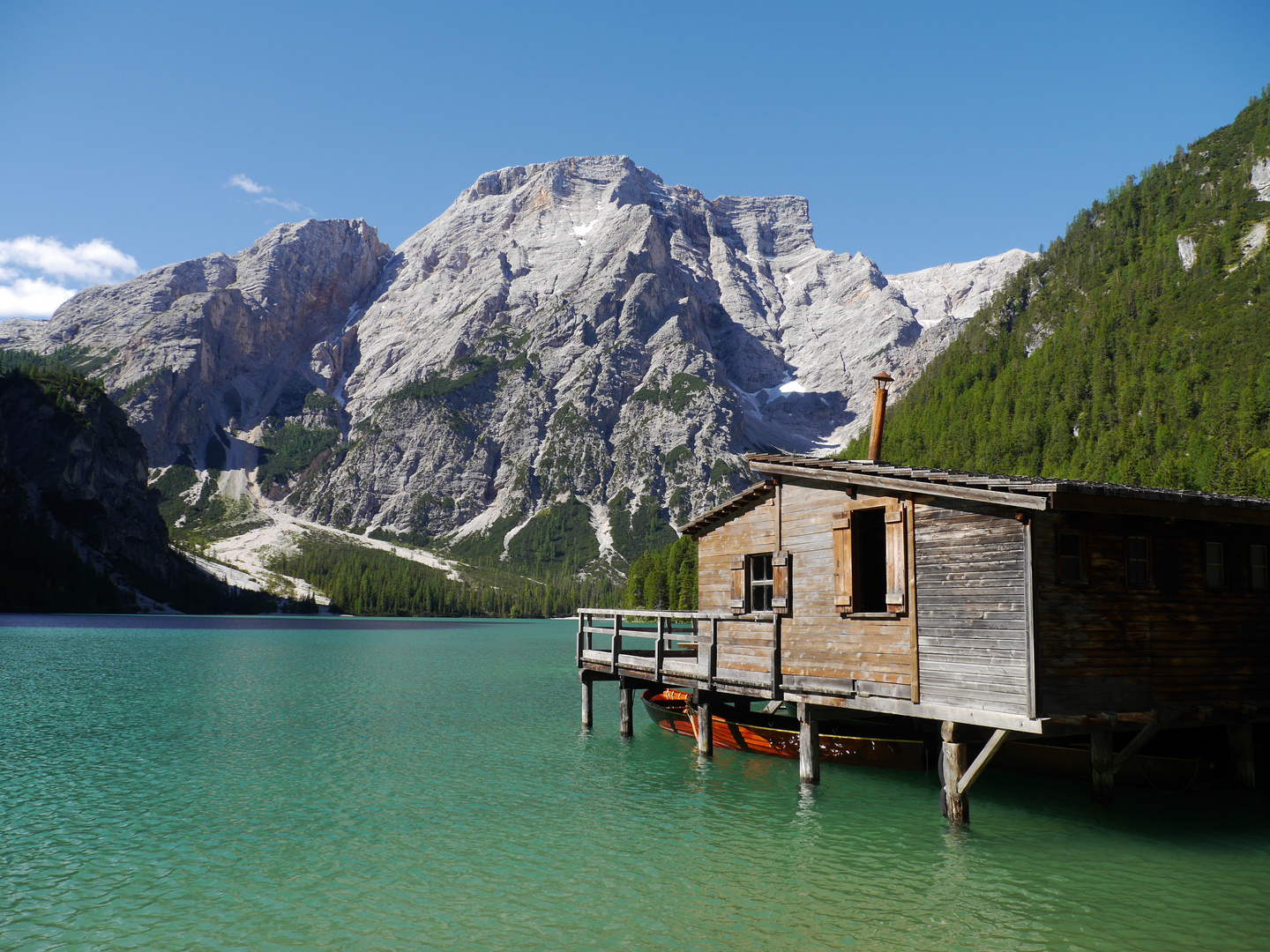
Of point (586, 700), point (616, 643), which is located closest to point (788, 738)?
point (616, 643)

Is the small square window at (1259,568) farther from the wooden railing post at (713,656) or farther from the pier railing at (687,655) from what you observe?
the wooden railing post at (713,656)

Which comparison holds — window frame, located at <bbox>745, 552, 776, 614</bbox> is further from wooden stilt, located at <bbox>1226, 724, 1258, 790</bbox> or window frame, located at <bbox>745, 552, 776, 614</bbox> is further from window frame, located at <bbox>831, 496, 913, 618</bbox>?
wooden stilt, located at <bbox>1226, 724, 1258, 790</bbox>

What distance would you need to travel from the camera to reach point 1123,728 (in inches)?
736

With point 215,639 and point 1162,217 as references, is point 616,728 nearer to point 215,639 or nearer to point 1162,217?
point 215,639

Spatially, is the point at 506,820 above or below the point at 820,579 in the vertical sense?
below

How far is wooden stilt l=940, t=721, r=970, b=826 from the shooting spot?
62.8 feet

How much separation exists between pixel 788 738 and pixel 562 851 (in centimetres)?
1195

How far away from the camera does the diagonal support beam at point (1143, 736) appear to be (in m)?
19.0

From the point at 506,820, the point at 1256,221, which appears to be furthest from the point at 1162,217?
the point at 506,820

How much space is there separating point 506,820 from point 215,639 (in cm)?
9277

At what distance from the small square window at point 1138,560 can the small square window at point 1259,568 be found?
4412 mm

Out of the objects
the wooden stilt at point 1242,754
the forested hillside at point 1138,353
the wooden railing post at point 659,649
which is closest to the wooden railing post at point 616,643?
the wooden railing post at point 659,649

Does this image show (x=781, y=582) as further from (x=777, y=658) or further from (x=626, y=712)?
(x=626, y=712)

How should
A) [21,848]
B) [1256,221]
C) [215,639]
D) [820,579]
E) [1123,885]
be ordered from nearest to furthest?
[1123,885], [21,848], [820,579], [215,639], [1256,221]
